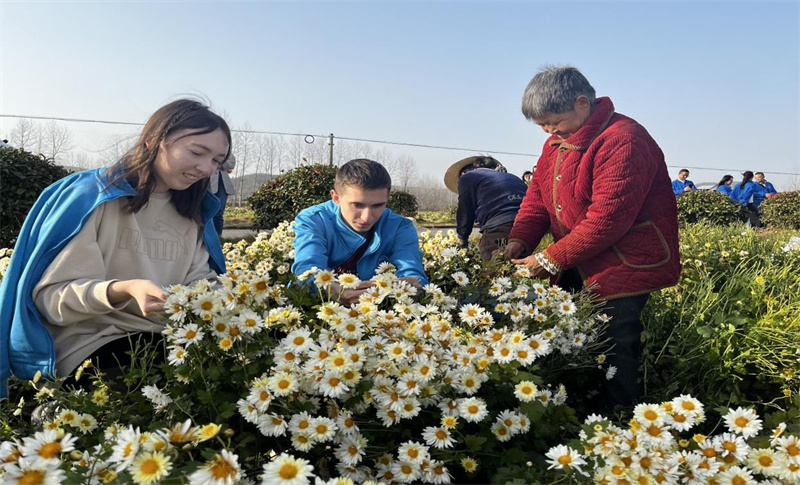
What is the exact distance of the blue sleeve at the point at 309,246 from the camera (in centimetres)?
227

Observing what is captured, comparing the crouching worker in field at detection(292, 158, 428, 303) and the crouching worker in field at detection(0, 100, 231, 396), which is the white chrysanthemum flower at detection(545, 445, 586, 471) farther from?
the crouching worker in field at detection(292, 158, 428, 303)

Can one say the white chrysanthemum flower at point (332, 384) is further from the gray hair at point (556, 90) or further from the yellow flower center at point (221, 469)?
the gray hair at point (556, 90)

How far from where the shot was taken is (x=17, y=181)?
6297 millimetres

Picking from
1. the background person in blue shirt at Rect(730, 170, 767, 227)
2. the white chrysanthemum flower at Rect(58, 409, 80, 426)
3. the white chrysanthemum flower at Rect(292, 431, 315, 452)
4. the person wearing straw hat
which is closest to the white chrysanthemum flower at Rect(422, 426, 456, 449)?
the white chrysanthemum flower at Rect(292, 431, 315, 452)

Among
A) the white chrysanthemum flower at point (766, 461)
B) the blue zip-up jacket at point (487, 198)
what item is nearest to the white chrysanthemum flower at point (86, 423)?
the white chrysanthemum flower at point (766, 461)

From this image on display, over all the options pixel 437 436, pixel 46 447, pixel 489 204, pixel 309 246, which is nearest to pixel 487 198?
pixel 489 204

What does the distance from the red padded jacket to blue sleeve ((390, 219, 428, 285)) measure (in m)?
0.60

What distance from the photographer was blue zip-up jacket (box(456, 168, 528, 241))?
13.7 ft

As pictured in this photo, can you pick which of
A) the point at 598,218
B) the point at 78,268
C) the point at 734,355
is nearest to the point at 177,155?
the point at 78,268

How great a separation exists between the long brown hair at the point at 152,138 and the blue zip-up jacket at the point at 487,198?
2.56 meters

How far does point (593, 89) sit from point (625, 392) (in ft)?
4.45

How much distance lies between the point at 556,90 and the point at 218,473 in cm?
198

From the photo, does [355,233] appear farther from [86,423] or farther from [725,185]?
[725,185]

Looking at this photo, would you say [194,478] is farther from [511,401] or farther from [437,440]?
[511,401]
